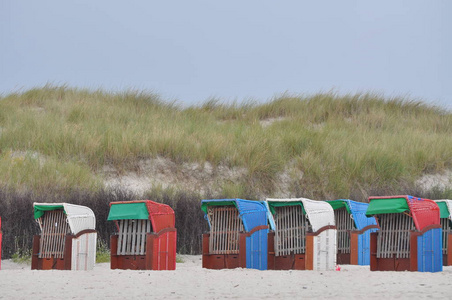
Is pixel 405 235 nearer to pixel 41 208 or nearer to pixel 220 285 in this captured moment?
pixel 220 285

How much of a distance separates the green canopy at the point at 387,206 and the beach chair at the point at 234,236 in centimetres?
238

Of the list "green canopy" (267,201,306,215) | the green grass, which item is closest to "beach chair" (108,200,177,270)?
"green canopy" (267,201,306,215)

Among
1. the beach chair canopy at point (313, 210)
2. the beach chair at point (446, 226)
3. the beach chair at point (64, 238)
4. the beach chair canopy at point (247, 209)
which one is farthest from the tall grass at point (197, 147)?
the beach chair at point (446, 226)

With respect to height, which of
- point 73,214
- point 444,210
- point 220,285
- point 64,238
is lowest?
point 220,285

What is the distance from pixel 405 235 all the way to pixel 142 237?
16.0 feet

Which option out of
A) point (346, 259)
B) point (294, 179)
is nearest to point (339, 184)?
point (294, 179)

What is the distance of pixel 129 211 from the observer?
1259cm

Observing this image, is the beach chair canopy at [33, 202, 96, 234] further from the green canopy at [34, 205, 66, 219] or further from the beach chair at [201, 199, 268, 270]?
the beach chair at [201, 199, 268, 270]

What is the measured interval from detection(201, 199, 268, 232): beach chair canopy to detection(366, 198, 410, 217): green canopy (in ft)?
8.21

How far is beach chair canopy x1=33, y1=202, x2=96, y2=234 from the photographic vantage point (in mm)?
12594

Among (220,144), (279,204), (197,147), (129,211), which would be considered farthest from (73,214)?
(220,144)

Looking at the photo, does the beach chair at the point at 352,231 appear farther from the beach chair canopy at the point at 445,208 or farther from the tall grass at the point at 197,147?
the tall grass at the point at 197,147

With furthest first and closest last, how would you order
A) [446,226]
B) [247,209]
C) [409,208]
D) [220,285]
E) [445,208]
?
[446,226] < [445,208] < [247,209] < [409,208] < [220,285]

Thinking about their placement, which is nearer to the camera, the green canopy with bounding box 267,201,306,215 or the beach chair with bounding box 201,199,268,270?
the green canopy with bounding box 267,201,306,215
